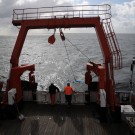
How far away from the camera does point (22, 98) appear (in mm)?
17547

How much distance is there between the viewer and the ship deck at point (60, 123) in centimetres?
1338

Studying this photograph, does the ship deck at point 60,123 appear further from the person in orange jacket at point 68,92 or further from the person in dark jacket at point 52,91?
the person in orange jacket at point 68,92

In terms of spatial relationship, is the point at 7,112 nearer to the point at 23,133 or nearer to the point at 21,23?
the point at 23,133

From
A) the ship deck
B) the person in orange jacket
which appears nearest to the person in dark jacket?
the ship deck

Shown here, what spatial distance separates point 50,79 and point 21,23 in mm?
26561

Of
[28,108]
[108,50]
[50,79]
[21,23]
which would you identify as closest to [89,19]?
[108,50]

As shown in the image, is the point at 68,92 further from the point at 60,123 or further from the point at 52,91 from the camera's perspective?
the point at 60,123

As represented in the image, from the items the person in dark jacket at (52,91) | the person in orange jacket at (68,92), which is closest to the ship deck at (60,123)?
the person in dark jacket at (52,91)

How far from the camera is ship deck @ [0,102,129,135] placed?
43.9 ft

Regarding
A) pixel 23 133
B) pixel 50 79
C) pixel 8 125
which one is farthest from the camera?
pixel 50 79

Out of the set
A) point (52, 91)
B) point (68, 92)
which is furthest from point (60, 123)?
point (52, 91)

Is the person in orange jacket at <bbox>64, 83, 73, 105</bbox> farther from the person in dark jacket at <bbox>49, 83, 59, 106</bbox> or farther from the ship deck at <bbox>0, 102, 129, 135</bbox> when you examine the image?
the person in dark jacket at <bbox>49, 83, 59, 106</bbox>

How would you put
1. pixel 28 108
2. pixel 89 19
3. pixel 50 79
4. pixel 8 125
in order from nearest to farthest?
pixel 8 125, pixel 89 19, pixel 28 108, pixel 50 79

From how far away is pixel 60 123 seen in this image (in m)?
14.4
